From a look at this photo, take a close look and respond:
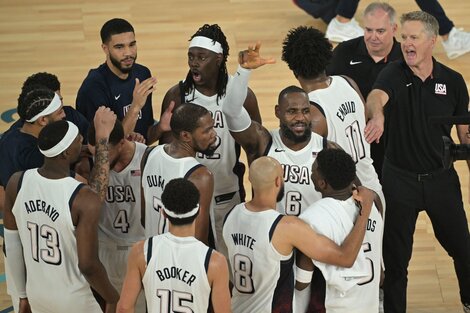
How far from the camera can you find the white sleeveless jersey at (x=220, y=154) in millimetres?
6039

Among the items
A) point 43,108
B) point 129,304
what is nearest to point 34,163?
point 43,108

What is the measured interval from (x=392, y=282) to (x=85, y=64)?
17.0 ft

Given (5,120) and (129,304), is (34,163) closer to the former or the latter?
(129,304)

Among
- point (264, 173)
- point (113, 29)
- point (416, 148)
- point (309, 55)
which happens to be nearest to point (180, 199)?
point (264, 173)

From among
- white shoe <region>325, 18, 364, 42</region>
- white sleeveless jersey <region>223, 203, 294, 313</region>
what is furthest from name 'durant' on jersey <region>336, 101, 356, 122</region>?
white shoe <region>325, 18, 364, 42</region>

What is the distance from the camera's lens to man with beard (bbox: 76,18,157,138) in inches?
247

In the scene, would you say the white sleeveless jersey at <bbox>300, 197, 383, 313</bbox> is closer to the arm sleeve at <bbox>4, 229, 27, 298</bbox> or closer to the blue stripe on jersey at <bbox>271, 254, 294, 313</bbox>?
the blue stripe on jersey at <bbox>271, 254, 294, 313</bbox>

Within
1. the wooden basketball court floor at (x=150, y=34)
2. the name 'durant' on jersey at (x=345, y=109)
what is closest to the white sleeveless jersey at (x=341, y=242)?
the name 'durant' on jersey at (x=345, y=109)

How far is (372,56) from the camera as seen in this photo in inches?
269

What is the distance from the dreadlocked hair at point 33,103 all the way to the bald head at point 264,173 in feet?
4.44

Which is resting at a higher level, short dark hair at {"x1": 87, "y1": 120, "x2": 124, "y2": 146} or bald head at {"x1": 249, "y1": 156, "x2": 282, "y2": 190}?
short dark hair at {"x1": 87, "y1": 120, "x2": 124, "y2": 146}

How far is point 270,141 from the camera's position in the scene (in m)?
5.51

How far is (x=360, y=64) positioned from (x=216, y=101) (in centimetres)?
129

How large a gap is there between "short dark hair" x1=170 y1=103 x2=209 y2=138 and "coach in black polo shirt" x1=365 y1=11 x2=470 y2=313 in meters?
1.22
